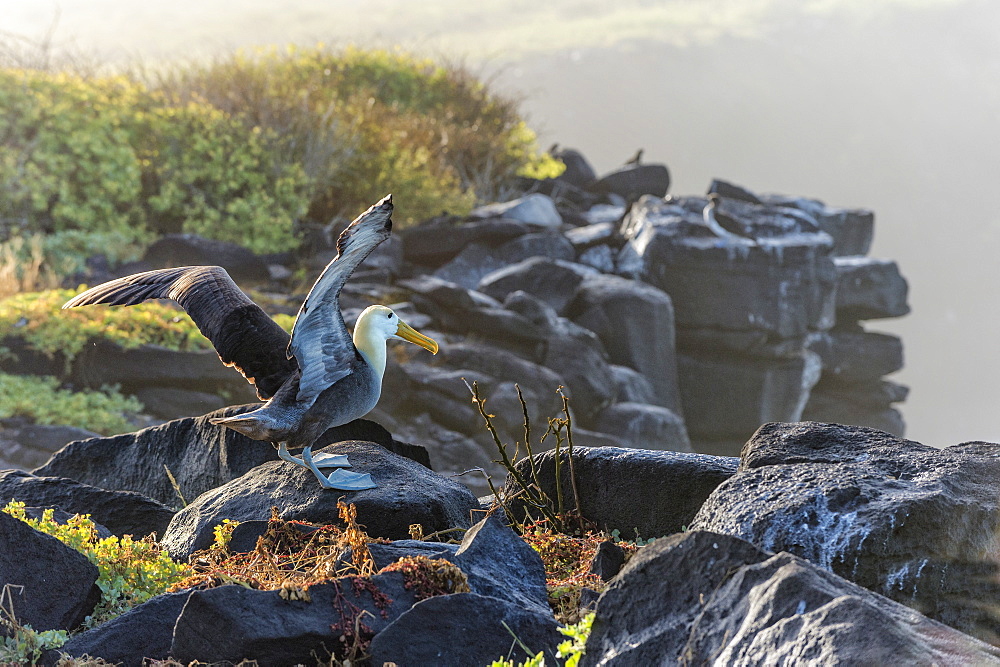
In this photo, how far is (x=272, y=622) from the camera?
302cm

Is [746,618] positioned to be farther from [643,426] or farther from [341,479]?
[643,426]

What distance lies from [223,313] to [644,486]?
2.33 metres

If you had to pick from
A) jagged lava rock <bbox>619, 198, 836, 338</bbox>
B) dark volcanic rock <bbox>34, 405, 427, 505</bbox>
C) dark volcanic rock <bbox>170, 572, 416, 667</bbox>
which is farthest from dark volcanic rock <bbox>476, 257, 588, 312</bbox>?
dark volcanic rock <bbox>170, 572, 416, 667</bbox>

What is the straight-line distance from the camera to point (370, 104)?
20.0 meters

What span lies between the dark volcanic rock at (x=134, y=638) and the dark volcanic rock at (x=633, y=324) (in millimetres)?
12740

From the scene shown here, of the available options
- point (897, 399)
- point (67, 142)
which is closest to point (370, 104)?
point (67, 142)

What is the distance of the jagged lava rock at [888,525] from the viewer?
11.0 feet

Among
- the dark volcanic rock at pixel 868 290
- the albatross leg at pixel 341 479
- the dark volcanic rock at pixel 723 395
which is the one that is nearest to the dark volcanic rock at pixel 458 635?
the albatross leg at pixel 341 479

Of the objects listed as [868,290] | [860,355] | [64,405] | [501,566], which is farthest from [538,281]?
[501,566]

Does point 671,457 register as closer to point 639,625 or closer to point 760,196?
point 639,625

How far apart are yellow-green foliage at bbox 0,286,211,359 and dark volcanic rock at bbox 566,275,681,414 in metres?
6.81

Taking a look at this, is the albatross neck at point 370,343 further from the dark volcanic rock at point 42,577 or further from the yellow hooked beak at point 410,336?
the dark volcanic rock at point 42,577

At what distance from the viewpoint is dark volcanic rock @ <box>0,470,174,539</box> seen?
5.34 meters

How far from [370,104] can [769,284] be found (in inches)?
360
